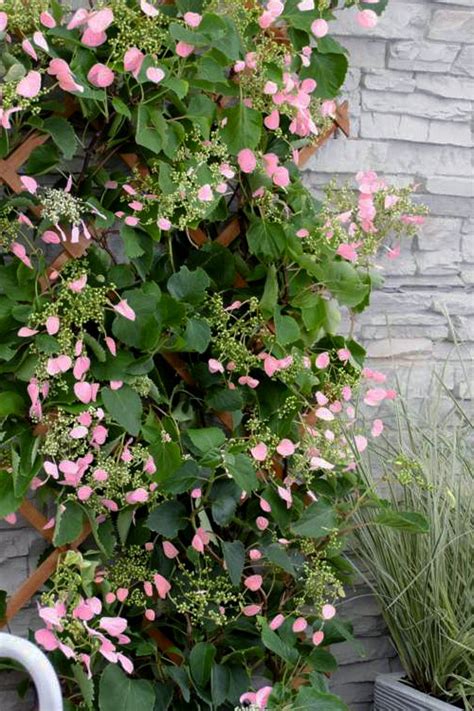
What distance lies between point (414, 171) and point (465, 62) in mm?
258

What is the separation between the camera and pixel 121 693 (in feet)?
5.20

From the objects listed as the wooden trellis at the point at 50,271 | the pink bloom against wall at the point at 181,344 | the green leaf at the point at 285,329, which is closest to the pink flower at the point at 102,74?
the pink bloom against wall at the point at 181,344

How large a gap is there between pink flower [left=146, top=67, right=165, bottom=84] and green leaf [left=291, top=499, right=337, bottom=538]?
0.77m

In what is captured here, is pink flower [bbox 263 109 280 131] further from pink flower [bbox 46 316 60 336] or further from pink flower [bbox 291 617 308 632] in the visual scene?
pink flower [bbox 291 617 308 632]

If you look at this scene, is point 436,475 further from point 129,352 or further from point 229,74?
point 229,74

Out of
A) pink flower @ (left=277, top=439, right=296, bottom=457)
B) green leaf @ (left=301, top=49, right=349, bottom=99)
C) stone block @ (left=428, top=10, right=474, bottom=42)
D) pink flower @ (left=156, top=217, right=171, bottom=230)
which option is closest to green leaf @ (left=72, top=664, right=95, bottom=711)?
pink flower @ (left=277, top=439, right=296, bottom=457)

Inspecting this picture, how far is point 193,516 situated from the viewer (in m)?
1.67

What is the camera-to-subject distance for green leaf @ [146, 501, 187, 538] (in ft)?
5.38

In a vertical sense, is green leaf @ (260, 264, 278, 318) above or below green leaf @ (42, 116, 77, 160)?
below

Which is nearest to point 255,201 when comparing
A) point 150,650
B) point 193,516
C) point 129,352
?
point 129,352

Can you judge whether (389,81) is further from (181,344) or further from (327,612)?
(327,612)

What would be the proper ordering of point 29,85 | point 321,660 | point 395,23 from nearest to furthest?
point 29,85 → point 321,660 → point 395,23

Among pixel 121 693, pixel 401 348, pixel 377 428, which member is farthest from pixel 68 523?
pixel 401 348

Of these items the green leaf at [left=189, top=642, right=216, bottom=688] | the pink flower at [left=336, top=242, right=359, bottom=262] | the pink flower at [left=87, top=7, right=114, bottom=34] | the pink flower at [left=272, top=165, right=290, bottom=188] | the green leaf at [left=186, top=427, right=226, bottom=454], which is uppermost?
the pink flower at [left=87, top=7, right=114, bottom=34]
